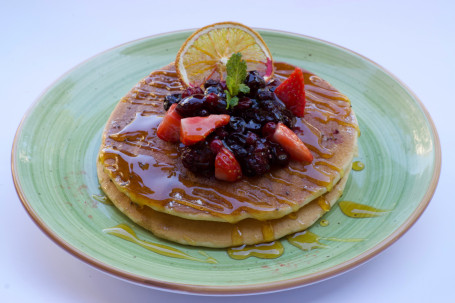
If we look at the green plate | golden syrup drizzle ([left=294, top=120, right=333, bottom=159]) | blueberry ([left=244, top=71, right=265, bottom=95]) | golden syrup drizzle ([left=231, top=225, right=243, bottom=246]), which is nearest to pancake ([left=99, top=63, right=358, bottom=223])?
golden syrup drizzle ([left=294, top=120, right=333, bottom=159])

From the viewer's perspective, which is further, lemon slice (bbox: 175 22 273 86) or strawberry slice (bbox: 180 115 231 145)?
lemon slice (bbox: 175 22 273 86)

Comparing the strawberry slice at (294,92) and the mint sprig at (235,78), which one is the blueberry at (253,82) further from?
the strawberry slice at (294,92)

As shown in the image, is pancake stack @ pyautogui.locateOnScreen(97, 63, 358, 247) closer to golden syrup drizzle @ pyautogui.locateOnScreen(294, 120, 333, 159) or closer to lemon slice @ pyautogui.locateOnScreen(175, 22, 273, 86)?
golden syrup drizzle @ pyautogui.locateOnScreen(294, 120, 333, 159)

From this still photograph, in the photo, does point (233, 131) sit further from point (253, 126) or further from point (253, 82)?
point (253, 82)

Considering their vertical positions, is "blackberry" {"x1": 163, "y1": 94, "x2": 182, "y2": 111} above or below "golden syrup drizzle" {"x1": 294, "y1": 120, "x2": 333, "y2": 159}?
above

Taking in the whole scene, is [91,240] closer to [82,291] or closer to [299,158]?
[82,291]

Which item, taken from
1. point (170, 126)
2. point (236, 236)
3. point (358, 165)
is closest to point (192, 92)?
point (170, 126)
